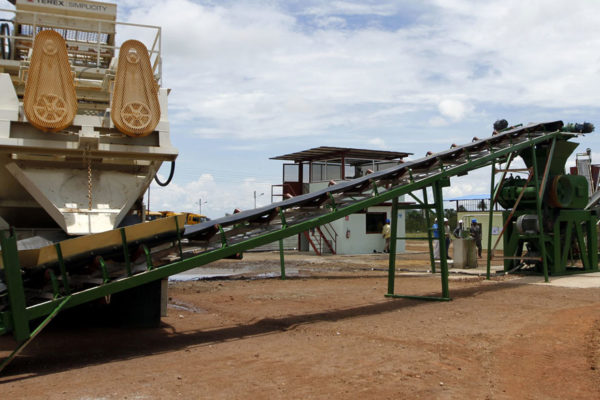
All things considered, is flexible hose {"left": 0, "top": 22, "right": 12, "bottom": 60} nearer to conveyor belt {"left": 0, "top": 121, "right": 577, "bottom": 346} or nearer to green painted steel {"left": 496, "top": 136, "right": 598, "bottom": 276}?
conveyor belt {"left": 0, "top": 121, "right": 577, "bottom": 346}

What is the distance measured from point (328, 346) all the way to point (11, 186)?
510 cm

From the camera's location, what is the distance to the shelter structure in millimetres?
29250

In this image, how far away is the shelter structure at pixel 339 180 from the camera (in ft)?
96.0

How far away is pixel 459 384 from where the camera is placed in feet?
19.4

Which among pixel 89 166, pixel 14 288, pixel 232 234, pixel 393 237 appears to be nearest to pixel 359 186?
pixel 393 237

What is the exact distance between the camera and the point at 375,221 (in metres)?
30.6

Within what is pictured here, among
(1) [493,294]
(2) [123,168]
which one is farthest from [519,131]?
(2) [123,168]

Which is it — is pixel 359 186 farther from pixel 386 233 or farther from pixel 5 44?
pixel 386 233

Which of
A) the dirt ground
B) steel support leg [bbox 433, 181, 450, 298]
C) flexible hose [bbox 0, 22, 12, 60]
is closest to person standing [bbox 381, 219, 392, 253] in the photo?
the dirt ground

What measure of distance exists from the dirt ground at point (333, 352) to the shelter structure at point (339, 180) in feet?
54.9

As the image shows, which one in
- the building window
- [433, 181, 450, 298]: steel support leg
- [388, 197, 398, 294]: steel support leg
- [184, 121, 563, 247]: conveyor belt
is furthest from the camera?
the building window

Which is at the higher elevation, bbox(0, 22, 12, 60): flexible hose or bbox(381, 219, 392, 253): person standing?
bbox(0, 22, 12, 60): flexible hose

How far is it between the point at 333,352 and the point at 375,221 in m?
23.5

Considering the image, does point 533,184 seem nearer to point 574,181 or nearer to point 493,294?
point 574,181
